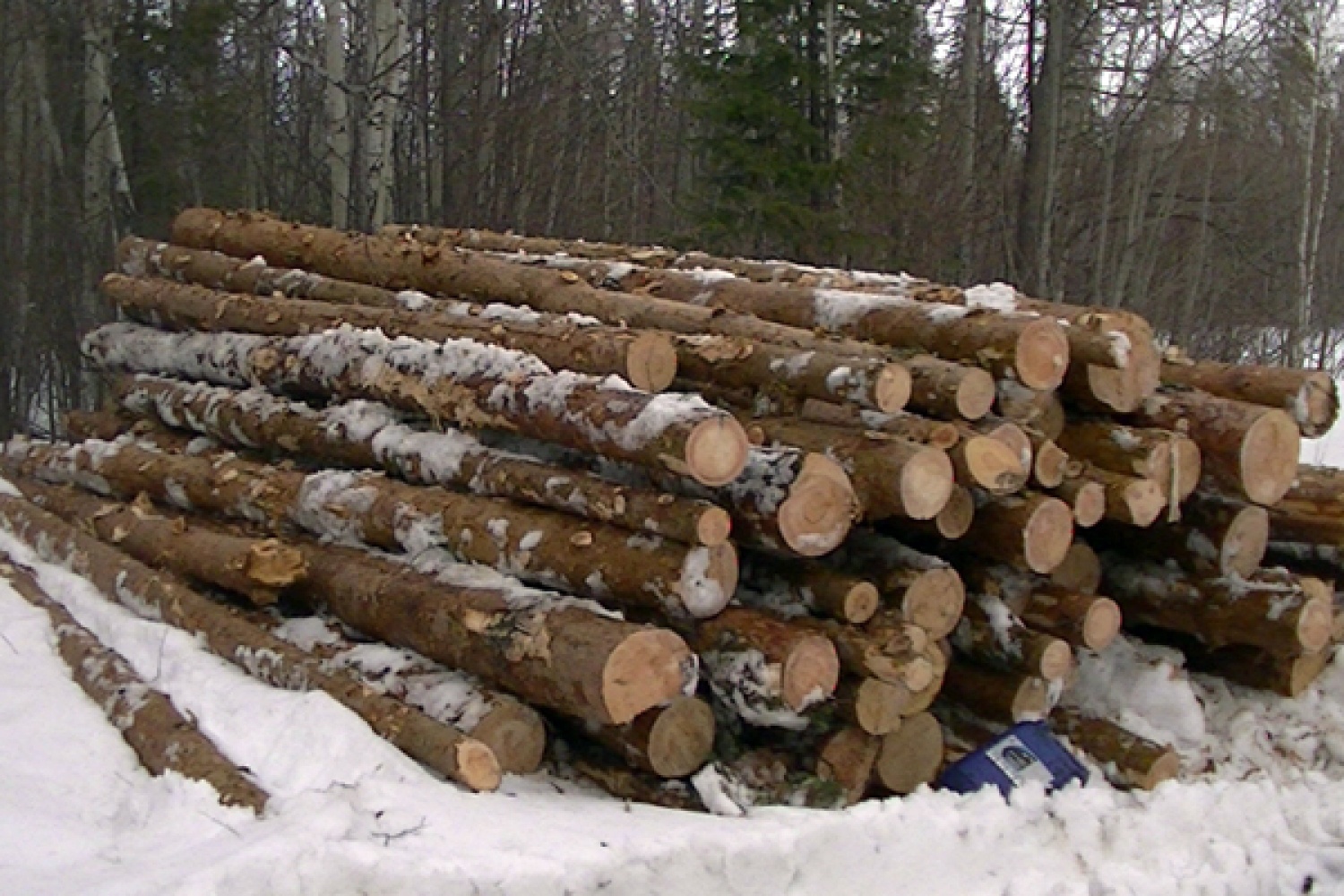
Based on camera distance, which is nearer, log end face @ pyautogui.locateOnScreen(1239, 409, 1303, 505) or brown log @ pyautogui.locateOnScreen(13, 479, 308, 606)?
log end face @ pyautogui.locateOnScreen(1239, 409, 1303, 505)

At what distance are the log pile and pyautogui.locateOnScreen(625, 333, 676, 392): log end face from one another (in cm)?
1

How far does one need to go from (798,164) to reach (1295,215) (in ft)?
48.6

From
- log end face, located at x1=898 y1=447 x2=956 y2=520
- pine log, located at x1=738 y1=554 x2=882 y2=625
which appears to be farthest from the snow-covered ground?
log end face, located at x1=898 y1=447 x2=956 y2=520

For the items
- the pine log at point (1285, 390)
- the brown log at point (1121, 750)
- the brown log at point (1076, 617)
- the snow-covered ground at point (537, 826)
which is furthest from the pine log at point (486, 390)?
the pine log at point (1285, 390)

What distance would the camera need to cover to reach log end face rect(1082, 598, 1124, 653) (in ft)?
17.6

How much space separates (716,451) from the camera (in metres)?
4.72

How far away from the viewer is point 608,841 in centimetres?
383

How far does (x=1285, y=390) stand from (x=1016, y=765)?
7.54ft

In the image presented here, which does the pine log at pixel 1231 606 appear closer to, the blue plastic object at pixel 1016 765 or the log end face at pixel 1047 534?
the log end face at pixel 1047 534

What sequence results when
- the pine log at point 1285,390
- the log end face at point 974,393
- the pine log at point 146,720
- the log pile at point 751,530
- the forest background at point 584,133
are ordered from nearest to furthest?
the pine log at point 146,720 → the log pile at point 751,530 → the log end face at point 974,393 → the pine log at point 1285,390 → the forest background at point 584,133

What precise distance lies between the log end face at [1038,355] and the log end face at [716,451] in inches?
54.6

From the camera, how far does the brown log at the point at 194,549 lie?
579 centimetres

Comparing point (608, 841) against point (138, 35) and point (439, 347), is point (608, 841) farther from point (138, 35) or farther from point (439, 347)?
point (138, 35)

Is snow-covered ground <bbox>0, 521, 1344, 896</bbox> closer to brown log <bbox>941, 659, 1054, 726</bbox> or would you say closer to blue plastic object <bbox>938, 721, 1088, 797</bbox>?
blue plastic object <bbox>938, 721, 1088, 797</bbox>
